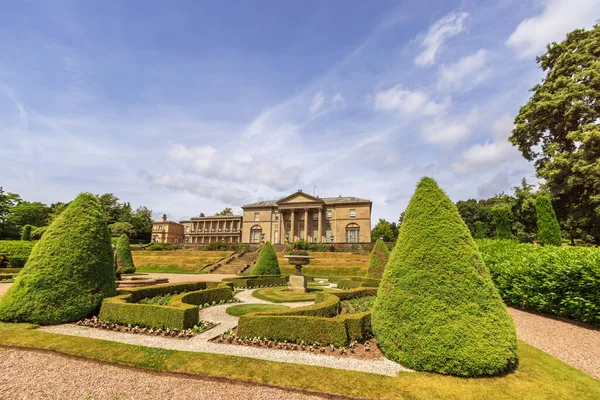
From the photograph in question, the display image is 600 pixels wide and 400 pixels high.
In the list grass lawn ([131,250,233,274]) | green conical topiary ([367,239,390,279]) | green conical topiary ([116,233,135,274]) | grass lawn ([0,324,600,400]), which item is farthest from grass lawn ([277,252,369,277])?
grass lawn ([0,324,600,400])

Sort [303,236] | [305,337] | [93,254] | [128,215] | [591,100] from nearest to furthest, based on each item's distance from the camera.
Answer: [305,337] < [93,254] < [591,100] < [303,236] < [128,215]

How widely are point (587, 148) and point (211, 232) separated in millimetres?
70948

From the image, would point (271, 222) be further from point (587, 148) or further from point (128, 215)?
point (587, 148)

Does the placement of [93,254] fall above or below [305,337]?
above

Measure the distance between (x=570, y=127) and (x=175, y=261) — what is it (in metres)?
44.6

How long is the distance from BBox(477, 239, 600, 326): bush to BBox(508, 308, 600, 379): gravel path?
557 mm

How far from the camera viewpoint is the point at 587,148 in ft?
65.9

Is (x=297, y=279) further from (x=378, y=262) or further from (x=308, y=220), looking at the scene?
(x=308, y=220)

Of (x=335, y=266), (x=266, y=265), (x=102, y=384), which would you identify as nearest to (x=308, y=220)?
(x=335, y=266)

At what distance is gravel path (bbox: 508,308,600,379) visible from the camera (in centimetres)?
708

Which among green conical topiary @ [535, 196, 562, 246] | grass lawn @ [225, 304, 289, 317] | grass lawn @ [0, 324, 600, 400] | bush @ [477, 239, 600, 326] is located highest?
green conical topiary @ [535, 196, 562, 246]

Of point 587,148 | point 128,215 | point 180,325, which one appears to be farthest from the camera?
point 128,215

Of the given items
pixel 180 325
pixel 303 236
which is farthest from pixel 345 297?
pixel 303 236

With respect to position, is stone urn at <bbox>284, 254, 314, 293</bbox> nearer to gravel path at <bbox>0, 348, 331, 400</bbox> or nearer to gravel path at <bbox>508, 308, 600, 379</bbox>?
gravel path at <bbox>508, 308, 600, 379</bbox>
